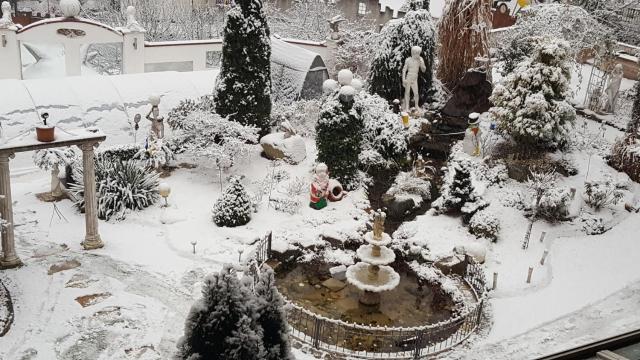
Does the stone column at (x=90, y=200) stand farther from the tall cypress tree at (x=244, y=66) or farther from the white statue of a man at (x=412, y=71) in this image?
the white statue of a man at (x=412, y=71)

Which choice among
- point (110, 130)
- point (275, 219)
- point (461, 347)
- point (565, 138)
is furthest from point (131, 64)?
point (461, 347)

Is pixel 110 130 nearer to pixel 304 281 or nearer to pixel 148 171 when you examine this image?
pixel 148 171

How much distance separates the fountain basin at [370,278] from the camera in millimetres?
10969

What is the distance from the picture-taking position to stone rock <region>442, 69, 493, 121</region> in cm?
1744

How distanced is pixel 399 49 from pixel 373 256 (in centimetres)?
824

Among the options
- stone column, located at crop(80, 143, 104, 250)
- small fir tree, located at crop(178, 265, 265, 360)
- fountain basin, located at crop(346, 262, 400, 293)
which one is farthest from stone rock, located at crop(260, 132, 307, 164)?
small fir tree, located at crop(178, 265, 265, 360)

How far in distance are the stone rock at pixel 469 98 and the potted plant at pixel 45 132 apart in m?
10.5

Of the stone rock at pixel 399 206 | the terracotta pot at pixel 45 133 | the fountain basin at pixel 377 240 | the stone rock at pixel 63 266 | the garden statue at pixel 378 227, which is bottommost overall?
the stone rock at pixel 63 266

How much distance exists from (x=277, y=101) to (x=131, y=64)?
16.0 ft

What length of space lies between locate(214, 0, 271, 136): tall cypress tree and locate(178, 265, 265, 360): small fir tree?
10313 millimetres

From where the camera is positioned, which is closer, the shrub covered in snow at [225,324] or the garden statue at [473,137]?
the shrub covered in snow at [225,324]

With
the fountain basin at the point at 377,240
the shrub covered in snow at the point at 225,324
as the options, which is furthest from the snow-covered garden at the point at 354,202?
the shrub covered in snow at the point at 225,324

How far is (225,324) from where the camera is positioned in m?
5.76

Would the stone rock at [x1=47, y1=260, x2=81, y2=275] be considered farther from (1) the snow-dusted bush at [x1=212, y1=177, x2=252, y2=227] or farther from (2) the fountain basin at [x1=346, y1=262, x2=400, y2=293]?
(2) the fountain basin at [x1=346, y1=262, x2=400, y2=293]
